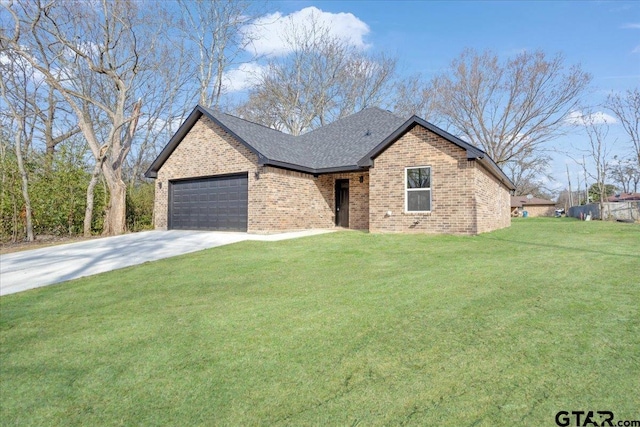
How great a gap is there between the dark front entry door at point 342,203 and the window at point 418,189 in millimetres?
3679

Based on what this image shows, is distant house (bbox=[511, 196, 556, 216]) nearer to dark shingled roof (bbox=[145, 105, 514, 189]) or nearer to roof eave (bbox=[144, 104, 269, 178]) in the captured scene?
dark shingled roof (bbox=[145, 105, 514, 189])

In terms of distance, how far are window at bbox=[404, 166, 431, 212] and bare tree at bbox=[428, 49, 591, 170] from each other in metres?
20.3

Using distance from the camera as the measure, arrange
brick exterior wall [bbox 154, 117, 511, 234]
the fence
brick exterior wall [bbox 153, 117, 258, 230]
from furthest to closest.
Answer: the fence
brick exterior wall [bbox 153, 117, 258, 230]
brick exterior wall [bbox 154, 117, 511, 234]

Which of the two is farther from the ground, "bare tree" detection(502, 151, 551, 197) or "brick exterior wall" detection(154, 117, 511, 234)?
"bare tree" detection(502, 151, 551, 197)

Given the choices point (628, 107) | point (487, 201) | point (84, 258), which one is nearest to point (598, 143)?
point (628, 107)

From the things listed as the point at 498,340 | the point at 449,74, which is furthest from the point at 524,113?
the point at 498,340

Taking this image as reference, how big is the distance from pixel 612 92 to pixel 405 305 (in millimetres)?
28066

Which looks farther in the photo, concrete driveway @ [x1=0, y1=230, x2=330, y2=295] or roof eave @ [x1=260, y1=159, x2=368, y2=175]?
roof eave @ [x1=260, y1=159, x2=368, y2=175]

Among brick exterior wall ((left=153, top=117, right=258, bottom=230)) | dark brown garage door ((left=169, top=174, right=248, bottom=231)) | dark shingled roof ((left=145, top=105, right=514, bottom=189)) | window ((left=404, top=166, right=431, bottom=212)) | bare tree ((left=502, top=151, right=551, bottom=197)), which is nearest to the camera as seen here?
window ((left=404, top=166, right=431, bottom=212))

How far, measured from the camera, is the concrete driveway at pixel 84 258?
6594 millimetres

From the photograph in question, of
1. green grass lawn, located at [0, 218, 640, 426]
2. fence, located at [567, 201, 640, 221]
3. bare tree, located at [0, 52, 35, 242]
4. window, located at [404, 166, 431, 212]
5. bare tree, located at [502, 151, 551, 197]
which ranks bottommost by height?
green grass lawn, located at [0, 218, 640, 426]

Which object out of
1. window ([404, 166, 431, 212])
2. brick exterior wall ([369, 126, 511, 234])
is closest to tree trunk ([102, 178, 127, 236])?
brick exterior wall ([369, 126, 511, 234])

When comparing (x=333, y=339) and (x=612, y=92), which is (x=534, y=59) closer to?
(x=612, y=92)

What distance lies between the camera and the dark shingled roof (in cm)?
1204
